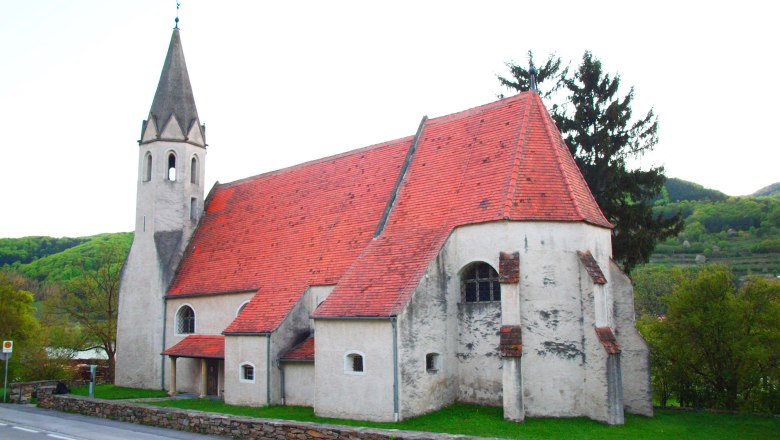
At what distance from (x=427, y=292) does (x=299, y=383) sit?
5.82 metres

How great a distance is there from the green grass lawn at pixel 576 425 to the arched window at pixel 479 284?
3.38 metres

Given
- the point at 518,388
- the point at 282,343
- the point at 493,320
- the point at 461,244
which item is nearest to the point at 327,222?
the point at 282,343

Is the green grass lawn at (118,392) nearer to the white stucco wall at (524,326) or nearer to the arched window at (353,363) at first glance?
the arched window at (353,363)

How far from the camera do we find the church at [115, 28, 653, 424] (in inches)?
699

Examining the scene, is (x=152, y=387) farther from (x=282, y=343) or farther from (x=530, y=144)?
(x=530, y=144)

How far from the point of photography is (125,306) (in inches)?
1204

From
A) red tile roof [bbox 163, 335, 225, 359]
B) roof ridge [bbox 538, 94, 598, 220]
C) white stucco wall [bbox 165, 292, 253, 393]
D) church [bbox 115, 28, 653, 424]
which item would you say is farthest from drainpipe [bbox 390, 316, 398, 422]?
white stucco wall [bbox 165, 292, 253, 393]

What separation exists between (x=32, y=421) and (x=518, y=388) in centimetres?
1536

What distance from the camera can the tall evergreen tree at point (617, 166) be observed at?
2642cm

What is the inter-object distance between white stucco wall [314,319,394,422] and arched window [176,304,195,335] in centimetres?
1104

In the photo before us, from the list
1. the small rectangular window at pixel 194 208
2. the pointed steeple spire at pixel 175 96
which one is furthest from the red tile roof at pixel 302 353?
the pointed steeple spire at pixel 175 96

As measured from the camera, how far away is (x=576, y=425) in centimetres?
1669

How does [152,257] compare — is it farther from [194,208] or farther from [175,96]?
[175,96]

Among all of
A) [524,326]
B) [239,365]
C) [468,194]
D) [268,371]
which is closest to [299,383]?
[268,371]
